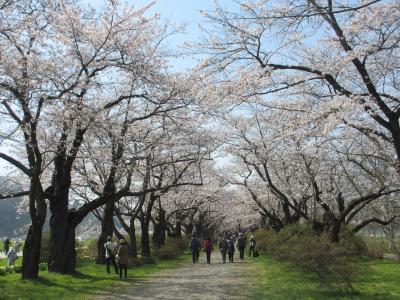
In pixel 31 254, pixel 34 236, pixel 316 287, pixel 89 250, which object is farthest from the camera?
pixel 89 250

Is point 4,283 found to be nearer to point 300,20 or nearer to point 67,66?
point 67,66

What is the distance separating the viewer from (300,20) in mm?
7918

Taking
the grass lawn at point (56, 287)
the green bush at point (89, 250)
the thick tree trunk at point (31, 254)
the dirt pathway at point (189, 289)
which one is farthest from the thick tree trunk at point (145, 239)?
the thick tree trunk at point (31, 254)

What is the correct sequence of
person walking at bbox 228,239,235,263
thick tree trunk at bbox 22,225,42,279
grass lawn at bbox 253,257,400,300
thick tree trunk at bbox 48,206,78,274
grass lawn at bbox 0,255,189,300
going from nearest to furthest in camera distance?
grass lawn at bbox 253,257,400,300 → grass lawn at bbox 0,255,189,300 → thick tree trunk at bbox 22,225,42,279 → thick tree trunk at bbox 48,206,78,274 → person walking at bbox 228,239,235,263

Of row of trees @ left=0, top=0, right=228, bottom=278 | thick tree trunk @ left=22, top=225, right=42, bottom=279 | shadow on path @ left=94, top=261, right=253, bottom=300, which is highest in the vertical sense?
row of trees @ left=0, top=0, right=228, bottom=278

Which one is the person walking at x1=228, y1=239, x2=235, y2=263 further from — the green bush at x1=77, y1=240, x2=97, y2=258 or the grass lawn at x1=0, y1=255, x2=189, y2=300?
the grass lawn at x1=0, y1=255, x2=189, y2=300

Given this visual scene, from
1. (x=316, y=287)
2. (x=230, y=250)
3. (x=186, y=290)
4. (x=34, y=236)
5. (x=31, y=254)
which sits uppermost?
(x=34, y=236)

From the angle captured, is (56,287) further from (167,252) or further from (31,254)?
(167,252)

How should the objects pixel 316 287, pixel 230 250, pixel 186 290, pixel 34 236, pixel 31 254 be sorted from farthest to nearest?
pixel 230 250 → pixel 34 236 → pixel 31 254 → pixel 186 290 → pixel 316 287

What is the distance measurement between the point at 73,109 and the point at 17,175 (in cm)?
1569

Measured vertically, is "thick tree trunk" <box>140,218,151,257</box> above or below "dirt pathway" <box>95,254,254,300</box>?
above

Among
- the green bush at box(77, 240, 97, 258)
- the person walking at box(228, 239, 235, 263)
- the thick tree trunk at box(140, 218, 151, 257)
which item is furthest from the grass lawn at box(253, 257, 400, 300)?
the green bush at box(77, 240, 97, 258)

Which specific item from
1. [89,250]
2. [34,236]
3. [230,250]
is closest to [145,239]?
[89,250]

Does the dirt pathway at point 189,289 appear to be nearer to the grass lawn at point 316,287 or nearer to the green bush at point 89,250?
the grass lawn at point 316,287
